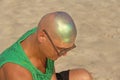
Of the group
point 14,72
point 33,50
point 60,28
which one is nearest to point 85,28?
point 33,50

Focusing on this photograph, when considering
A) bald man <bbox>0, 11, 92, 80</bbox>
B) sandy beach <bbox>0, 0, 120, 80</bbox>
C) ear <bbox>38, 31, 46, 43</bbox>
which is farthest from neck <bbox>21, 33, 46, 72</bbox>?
sandy beach <bbox>0, 0, 120, 80</bbox>

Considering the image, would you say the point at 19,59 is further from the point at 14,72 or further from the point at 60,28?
the point at 60,28

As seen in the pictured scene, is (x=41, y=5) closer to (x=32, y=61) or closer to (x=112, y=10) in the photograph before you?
(x=112, y=10)

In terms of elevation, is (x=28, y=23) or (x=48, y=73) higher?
(x=48, y=73)

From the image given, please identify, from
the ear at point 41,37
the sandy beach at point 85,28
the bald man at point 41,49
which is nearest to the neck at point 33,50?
the bald man at point 41,49

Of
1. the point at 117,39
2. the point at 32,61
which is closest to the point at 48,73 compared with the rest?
the point at 32,61

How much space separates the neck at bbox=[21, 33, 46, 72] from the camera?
7.50ft

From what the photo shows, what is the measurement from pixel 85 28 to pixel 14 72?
2997 millimetres

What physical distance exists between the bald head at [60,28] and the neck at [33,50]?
0.20 meters

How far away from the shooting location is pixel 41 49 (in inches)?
87.6

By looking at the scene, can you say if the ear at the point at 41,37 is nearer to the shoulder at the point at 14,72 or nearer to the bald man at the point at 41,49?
the bald man at the point at 41,49

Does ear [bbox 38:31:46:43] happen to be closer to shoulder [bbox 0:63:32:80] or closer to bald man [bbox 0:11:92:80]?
bald man [bbox 0:11:92:80]

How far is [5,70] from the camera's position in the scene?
88.7 inches

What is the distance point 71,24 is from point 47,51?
0.24 m
